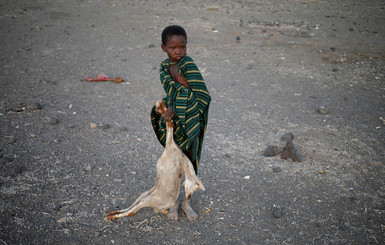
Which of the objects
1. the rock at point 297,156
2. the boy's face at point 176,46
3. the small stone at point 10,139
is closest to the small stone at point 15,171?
the small stone at point 10,139

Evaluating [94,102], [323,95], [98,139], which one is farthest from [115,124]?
[323,95]

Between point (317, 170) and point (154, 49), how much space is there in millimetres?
5402

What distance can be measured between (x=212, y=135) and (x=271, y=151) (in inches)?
35.4

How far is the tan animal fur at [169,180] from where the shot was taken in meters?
2.57

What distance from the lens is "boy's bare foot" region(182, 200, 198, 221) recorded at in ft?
9.53

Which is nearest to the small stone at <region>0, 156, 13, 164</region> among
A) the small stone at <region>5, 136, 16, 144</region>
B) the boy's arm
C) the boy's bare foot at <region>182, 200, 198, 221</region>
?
the small stone at <region>5, 136, 16, 144</region>

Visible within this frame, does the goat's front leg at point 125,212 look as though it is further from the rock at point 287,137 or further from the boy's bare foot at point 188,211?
the rock at point 287,137

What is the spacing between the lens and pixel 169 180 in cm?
266

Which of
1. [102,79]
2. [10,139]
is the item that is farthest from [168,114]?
[102,79]

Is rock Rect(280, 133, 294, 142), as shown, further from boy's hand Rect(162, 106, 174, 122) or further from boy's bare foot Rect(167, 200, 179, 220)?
boy's hand Rect(162, 106, 174, 122)

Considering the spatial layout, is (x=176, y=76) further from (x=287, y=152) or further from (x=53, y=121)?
(x=53, y=121)

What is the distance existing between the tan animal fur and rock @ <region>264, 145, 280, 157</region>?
151 centimetres

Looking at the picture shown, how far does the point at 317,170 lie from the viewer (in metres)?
3.67

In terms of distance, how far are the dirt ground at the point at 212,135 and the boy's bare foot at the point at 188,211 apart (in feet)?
0.22
